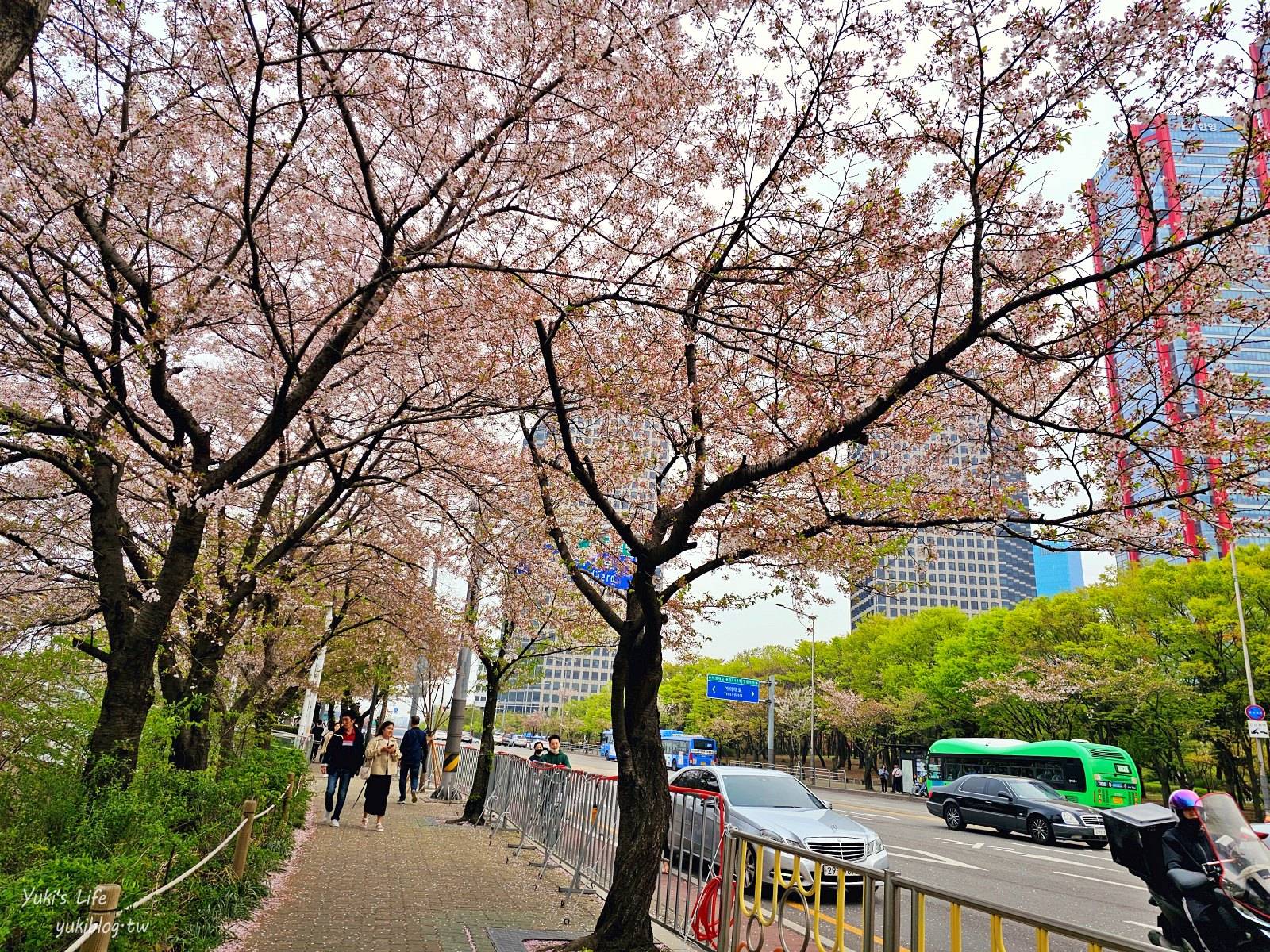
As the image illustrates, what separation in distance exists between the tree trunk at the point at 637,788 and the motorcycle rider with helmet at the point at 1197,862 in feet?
12.7

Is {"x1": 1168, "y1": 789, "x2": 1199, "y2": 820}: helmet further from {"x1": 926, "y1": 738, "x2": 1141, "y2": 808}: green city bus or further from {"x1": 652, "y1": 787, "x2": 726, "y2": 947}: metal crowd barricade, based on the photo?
{"x1": 926, "y1": 738, "x2": 1141, "y2": 808}: green city bus

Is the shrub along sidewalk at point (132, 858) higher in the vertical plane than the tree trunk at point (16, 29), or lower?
lower

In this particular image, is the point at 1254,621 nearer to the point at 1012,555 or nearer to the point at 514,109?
the point at 514,109

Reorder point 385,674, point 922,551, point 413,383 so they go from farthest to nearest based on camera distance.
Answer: point 385,674, point 413,383, point 922,551

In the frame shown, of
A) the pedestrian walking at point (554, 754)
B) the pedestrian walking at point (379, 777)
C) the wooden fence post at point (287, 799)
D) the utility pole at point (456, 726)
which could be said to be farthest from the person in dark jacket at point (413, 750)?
the wooden fence post at point (287, 799)

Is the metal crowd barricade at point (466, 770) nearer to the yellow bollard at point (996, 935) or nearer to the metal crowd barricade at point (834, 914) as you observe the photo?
the metal crowd barricade at point (834, 914)

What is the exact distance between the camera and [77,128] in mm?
6641

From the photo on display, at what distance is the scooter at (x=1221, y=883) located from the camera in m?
5.30

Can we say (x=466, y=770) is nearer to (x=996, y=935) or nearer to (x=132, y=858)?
(x=132, y=858)

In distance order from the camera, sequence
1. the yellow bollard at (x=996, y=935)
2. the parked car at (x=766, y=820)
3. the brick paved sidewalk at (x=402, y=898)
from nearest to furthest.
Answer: the yellow bollard at (x=996, y=935), the brick paved sidewalk at (x=402, y=898), the parked car at (x=766, y=820)

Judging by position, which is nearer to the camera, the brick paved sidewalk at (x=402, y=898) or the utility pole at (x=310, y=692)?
the brick paved sidewalk at (x=402, y=898)

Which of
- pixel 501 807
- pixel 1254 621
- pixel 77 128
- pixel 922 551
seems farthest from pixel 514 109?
pixel 1254 621

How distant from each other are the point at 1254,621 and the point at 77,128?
37.6 m

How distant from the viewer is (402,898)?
7.80 metres
